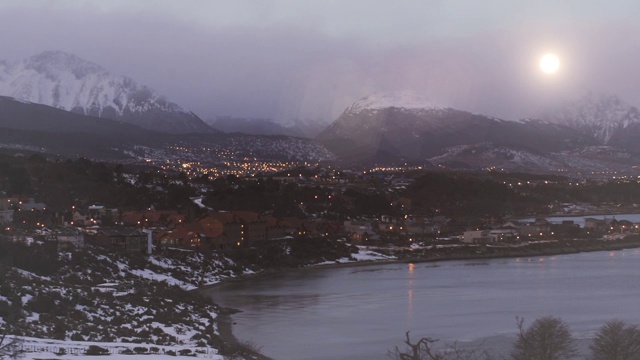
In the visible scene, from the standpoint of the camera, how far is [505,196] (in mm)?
60656

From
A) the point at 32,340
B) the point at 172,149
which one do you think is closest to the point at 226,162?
the point at 172,149

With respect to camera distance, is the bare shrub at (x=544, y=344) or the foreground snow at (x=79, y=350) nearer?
the bare shrub at (x=544, y=344)

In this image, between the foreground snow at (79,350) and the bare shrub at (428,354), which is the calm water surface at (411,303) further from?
the foreground snow at (79,350)

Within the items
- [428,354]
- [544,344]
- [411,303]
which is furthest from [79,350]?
[411,303]

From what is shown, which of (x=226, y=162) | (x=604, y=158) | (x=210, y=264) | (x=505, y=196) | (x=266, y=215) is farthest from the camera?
(x=604, y=158)

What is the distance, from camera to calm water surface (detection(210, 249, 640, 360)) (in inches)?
561

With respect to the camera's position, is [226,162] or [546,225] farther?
[226,162]

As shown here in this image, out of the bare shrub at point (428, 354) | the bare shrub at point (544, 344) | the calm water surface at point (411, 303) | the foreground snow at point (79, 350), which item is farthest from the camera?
the calm water surface at point (411, 303)

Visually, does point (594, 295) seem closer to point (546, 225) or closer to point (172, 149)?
point (546, 225)

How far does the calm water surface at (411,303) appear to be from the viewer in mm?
14262

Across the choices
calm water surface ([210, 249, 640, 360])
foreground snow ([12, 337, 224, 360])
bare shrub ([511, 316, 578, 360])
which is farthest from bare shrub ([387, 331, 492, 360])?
foreground snow ([12, 337, 224, 360])

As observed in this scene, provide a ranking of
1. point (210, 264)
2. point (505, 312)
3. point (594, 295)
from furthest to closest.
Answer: point (210, 264) → point (594, 295) → point (505, 312)

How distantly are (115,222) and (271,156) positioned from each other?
64.0m

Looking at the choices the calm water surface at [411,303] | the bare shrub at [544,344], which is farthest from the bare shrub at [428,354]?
the calm water surface at [411,303]
